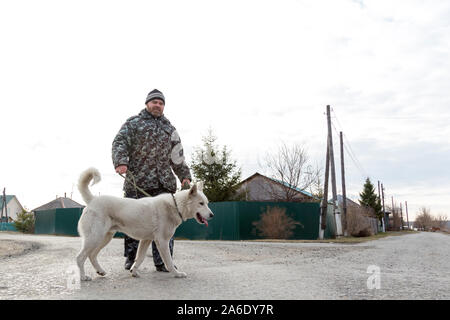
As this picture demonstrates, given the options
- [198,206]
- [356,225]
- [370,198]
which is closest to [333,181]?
[356,225]

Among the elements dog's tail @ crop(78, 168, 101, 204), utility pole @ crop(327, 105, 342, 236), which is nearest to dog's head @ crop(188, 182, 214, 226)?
dog's tail @ crop(78, 168, 101, 204)

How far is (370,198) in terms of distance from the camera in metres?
61.9

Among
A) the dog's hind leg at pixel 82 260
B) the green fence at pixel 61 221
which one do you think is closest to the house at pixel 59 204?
the green fence at pixel 61 221

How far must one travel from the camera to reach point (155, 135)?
481 cm

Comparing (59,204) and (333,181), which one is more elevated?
(333,181)

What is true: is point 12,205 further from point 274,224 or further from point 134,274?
point 134,274

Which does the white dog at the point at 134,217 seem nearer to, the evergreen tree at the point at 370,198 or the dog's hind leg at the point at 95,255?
the dog's hind leg at the point at 95,255

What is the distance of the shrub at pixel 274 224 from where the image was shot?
19.7 meters

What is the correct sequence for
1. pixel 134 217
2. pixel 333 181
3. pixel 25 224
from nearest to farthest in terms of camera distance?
pixel 134 217 → pixel 333 181 → pixel 25 224

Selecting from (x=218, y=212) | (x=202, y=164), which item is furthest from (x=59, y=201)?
(x=218, y=212)

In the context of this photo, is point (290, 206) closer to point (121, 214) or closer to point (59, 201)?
point (121, 214)

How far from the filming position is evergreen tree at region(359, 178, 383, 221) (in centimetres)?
6162

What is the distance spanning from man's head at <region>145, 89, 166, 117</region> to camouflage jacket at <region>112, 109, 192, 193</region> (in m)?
0.08

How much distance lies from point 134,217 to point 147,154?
111 centimetres
